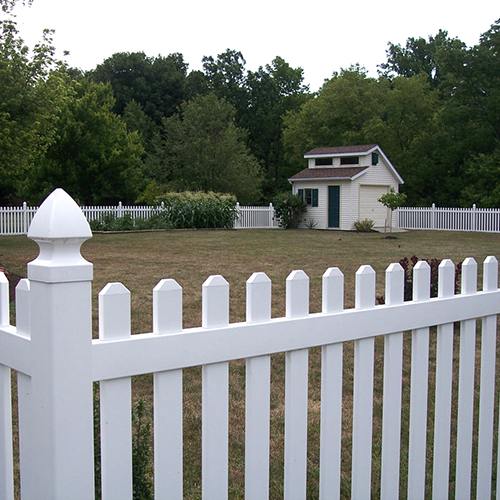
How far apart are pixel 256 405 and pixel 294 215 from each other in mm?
28638

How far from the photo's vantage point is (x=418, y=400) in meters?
2.44

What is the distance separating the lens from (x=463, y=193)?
3516 centimetres

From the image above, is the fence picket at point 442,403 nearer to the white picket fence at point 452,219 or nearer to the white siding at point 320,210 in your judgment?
the white siding at point 320,210

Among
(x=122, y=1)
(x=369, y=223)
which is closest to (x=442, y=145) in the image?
(x=369, y=223)

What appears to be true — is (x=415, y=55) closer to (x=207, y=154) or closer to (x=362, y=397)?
(x=207, y=154)

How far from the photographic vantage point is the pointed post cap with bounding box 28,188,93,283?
4.80ft

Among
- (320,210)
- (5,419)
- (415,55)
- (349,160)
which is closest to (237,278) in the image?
(5,419)

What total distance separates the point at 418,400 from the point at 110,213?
81.5 ft

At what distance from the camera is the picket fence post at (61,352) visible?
1.47 meters

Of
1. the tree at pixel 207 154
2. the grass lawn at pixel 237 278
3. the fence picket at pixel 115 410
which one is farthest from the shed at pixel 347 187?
the fence picket at pixel 115 410

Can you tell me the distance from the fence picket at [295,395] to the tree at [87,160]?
33192 millimetres

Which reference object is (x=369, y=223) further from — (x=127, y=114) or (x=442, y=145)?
(x=127, y=114)

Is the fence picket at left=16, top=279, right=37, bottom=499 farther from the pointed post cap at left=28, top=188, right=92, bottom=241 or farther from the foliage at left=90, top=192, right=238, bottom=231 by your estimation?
the foliage at left=90, top=192, right=238, bottom=231

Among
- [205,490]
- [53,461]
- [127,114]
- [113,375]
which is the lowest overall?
[205,490]
